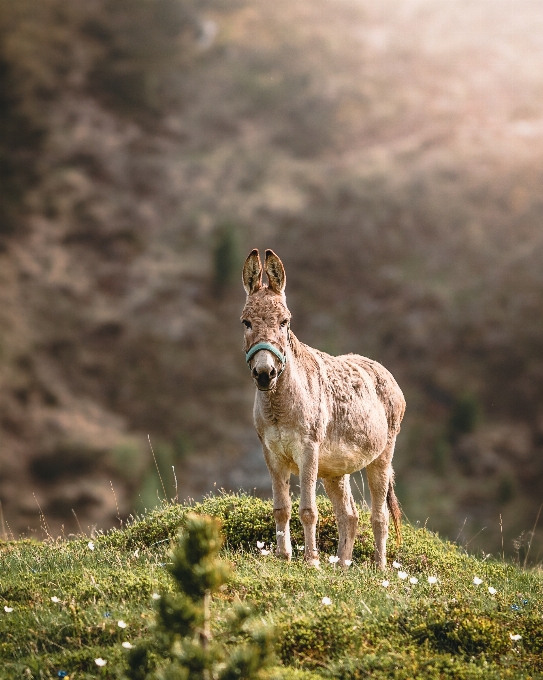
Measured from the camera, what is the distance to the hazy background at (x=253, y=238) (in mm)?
65062

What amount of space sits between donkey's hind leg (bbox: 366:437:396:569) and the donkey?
0.05 feet

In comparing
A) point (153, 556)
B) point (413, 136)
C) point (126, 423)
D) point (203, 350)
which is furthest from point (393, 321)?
point (153, 556)

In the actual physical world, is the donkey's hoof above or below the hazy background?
below

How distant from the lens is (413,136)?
4099 inches

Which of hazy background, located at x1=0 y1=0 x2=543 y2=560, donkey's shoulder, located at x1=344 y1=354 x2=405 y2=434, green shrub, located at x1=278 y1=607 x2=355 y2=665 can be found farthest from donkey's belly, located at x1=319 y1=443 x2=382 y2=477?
hazy background, located at x1=0 y1=0 x2=543 y2=560

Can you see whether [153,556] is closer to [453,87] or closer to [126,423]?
[126,423]

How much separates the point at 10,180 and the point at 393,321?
185ft

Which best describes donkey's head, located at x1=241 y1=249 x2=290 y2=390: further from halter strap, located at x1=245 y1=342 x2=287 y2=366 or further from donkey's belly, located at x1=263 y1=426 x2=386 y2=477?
donkey's belly, located at x1=263 y1=426 x2=386 y2=477

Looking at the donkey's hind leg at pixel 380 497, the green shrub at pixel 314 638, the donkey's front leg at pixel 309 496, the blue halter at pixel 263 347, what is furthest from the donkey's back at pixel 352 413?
the green shrub at pixel 314 638

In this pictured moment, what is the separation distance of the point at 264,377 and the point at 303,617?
2.43m

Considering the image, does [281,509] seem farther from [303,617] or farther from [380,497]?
[303,617]

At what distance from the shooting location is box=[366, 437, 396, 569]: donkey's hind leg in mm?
9867

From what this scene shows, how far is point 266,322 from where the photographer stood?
8070 millimetres

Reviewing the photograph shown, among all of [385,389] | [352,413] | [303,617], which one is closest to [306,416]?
[352,413]
